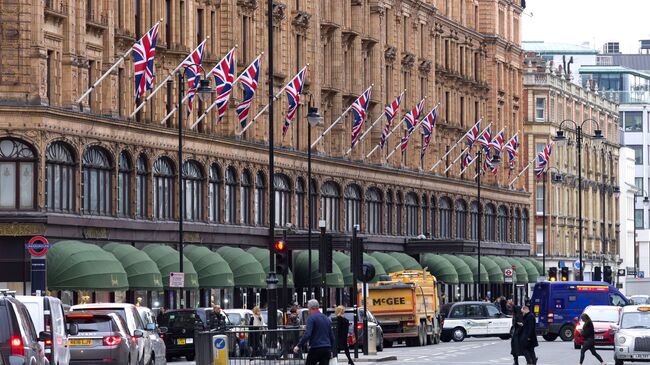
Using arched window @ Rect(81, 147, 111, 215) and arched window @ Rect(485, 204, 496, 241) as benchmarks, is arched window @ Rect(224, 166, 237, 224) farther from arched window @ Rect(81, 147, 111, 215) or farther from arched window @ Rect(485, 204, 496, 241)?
arched window @ Rect(485, 204, 496, 241)

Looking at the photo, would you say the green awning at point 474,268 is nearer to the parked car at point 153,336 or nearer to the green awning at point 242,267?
the green awning at point 242,267

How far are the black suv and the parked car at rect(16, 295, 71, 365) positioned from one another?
2.09 metres

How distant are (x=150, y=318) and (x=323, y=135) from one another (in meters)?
44.9

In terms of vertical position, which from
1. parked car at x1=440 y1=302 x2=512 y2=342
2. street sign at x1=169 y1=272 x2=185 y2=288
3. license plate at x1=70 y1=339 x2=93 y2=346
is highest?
street sign at x1=169 y1=272 x2=185 y2=288

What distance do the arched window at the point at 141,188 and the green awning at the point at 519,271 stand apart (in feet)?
176

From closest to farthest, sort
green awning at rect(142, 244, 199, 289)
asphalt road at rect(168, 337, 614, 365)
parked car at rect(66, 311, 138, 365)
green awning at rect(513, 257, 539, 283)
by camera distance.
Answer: parked car at rect(66, 311, 138, 365), asphalt road at rect(168, 337, 614, 365), green awning at rect(142, 244, 199, 289), green awning at rect(513, 257, 539, 283)

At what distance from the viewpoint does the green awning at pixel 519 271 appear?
122 metres

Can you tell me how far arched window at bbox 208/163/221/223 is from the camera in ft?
256

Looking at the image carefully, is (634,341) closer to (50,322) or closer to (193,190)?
(50,322)

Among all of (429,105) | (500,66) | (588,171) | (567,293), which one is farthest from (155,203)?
(588,171)

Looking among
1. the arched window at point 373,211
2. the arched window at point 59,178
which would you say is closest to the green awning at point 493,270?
the arched window at point 373,211

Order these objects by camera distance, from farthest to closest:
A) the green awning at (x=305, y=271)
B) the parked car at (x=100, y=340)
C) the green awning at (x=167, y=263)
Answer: the green awning at (x=305, y=271) → the green awning at (x=167, y=263) → the parked car at (x=100, y=340)

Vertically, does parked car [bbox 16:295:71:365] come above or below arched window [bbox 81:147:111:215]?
below

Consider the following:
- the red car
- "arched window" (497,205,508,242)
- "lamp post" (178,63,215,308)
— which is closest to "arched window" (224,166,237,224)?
"lamp post" (178,63,215,308)
